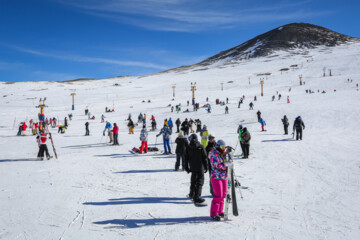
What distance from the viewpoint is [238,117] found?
27.9m

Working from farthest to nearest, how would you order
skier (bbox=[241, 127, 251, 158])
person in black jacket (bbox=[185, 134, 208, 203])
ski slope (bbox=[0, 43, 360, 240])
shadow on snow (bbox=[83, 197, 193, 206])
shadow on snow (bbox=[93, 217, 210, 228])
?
skier (bbox=[241, 127, 251, 158]), shadow on snow (bbox=[83, 197, 193, 206]), person in black jacket (bbox=[185, 134, 208, 203]), shadow on snow (bbox=[93, 217, 210, 228]), ski slope (bbox=[0, 43, 360, 240])

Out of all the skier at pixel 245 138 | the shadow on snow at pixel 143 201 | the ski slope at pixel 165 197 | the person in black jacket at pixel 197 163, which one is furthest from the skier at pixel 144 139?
the person in black jacket at pixel 197 163

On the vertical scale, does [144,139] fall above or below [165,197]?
above

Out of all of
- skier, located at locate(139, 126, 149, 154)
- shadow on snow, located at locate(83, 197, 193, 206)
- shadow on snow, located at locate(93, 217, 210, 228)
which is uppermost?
skier, located at locate(139, 126, 149, 154)

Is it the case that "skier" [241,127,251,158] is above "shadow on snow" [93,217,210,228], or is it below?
above

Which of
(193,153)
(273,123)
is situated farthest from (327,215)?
(273,123)

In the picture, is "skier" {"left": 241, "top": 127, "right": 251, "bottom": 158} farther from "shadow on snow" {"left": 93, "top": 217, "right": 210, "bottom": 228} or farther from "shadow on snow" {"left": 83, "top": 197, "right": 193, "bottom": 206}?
"shadow on snow" {"left": 93, "top": 217, "right": 210, "bottom": 228}

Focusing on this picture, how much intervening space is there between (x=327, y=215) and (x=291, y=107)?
26.3 meters

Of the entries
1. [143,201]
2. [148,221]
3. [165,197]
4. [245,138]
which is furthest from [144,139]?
[148,221]

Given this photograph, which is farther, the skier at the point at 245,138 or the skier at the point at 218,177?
the skier at the point at 245,138

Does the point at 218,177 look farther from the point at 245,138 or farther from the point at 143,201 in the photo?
the point at 245,138

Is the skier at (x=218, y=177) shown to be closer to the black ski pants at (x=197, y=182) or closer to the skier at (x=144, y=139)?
the black ski pants at (x=197, y=182)

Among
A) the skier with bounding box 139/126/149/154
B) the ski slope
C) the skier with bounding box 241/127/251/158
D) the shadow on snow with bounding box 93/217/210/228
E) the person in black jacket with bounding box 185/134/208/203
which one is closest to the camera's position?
the ski slope

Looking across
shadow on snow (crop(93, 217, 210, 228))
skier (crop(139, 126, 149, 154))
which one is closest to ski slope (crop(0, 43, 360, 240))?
shadow on snow (crop(93, 217, 210, 228))
